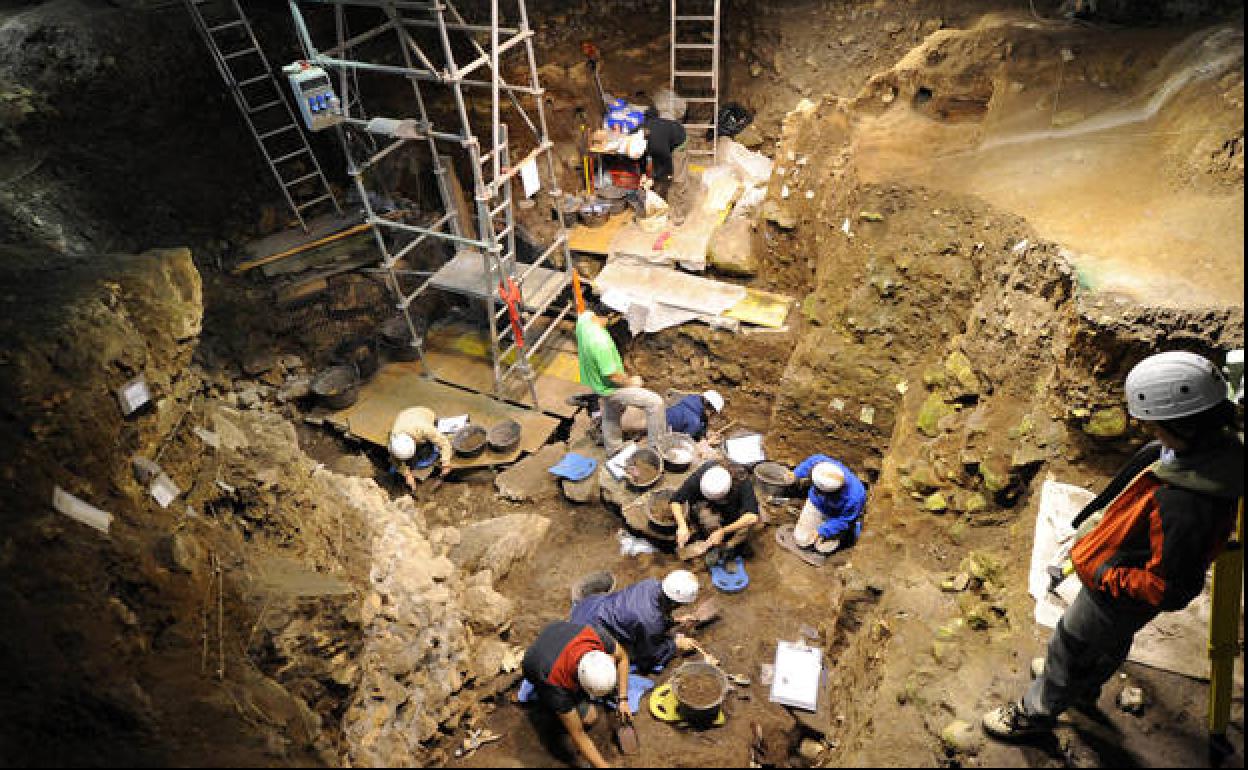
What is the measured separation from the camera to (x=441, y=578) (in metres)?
5.54

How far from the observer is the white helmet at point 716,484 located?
18.8 ft

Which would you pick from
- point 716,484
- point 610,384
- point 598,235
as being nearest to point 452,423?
point 610,384

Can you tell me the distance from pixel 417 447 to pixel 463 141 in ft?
10.8

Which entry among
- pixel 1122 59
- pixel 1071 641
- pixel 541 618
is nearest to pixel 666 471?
pixel 541 618

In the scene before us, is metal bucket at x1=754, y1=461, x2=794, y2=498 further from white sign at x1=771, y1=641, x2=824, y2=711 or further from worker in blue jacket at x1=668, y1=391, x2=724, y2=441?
white sign at x1=771, y1=641, x2=824, y2=711

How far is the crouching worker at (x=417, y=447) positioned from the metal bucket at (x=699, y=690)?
368cm

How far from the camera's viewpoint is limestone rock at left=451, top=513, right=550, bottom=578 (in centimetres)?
600

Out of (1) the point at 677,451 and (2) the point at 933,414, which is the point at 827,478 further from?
(1) the point at 677,451

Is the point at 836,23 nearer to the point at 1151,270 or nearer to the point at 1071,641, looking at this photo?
the point at 1151,270

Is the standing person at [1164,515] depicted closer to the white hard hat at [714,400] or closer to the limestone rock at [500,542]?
the limestone rock at [500,542]

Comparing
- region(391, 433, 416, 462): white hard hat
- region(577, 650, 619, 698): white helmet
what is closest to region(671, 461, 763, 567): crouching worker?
region(577, 650, 619, 698): white helmet

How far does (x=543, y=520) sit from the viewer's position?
21.9 ft

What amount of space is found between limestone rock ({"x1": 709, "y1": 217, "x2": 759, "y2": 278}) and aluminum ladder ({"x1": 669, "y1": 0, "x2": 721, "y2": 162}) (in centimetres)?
196

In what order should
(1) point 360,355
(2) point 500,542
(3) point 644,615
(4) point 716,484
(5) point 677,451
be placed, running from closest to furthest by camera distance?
1. (3) point 644,615
2. (4) point 716,484
3. (2) point 500,542
4. (5) point 677,451
5. (1) point 360,355
